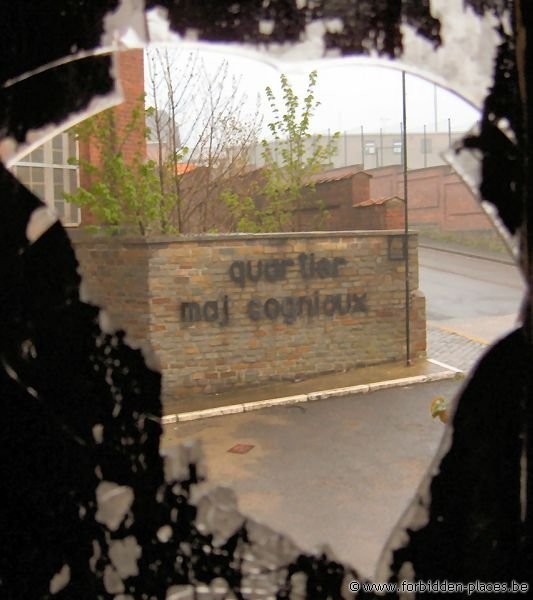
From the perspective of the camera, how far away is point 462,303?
12.6m

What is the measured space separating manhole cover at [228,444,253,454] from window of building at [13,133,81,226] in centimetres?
286

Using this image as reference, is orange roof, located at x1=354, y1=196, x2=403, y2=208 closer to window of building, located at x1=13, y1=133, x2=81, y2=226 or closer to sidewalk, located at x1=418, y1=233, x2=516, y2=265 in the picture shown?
sidewalk, located at x1=418, y1=233, x2=516, y2=265

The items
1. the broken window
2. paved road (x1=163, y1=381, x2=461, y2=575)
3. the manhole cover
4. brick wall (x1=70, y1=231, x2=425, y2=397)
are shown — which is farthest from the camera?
brick wall (x1=70, y1=231, x2=425, y2=397)

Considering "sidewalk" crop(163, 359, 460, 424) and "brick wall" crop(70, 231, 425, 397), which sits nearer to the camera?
"sidewalk" crop(163, 359, 460, 424)

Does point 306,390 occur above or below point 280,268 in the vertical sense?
below

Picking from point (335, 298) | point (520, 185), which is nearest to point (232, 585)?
point (520, 185)

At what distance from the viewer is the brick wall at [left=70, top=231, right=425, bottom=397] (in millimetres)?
6762

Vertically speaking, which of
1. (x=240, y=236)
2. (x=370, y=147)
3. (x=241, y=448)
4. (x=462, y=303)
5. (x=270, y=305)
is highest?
(x=370, y=147)

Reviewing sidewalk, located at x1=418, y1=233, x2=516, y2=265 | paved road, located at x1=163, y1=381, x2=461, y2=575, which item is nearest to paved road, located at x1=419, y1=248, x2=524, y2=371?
sidewalk, located at x1=418, y1=233, x2=516, y2=265

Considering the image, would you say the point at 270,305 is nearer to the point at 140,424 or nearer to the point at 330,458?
the point at 330,458

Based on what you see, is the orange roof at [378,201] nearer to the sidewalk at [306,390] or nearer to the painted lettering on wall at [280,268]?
the painted lettering on wall at [280,268]

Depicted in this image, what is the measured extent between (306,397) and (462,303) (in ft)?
21.9

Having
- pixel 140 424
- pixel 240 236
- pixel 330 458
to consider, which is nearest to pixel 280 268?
pixel 240 236

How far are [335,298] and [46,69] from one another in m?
6.92
